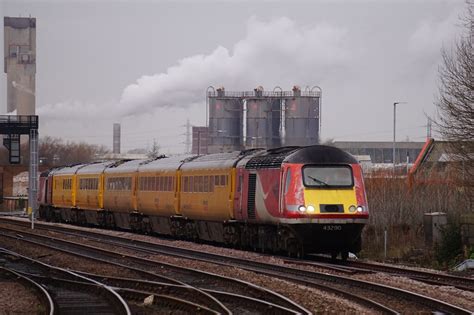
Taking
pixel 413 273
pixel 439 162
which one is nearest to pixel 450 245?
pixel 413 273

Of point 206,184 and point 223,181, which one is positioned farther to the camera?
point 206,184

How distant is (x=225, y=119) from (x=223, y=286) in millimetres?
67980

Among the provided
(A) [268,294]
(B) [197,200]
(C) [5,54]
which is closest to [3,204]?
(C) [5,54]

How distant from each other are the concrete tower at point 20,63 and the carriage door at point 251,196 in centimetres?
8479

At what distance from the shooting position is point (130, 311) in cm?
1348

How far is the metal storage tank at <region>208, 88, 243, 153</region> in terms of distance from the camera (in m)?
83.8

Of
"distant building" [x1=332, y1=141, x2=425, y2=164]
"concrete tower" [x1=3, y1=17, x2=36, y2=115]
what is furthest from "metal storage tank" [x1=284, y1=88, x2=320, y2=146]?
"distant building" [x1=332, y1=141, x2=425, y2=164]

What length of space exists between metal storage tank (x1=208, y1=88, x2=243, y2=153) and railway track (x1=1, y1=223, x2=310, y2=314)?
56.8m

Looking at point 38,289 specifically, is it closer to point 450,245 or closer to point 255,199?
point 255,199

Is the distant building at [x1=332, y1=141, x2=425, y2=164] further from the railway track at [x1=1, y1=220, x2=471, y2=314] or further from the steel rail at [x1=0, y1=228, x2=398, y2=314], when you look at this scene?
the railway track at [x1=1, y1=220, x2=471, y2=314]

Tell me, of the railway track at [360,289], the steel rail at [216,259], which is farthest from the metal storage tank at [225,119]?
the railway track at [360,289]

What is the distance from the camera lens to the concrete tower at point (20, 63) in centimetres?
10656

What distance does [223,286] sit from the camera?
1695 centimetres

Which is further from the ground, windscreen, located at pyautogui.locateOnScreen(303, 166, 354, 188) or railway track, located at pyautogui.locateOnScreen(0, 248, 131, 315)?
windscreen, located at pyautogui.locateOnScreen(303, 166, 354, 188)
